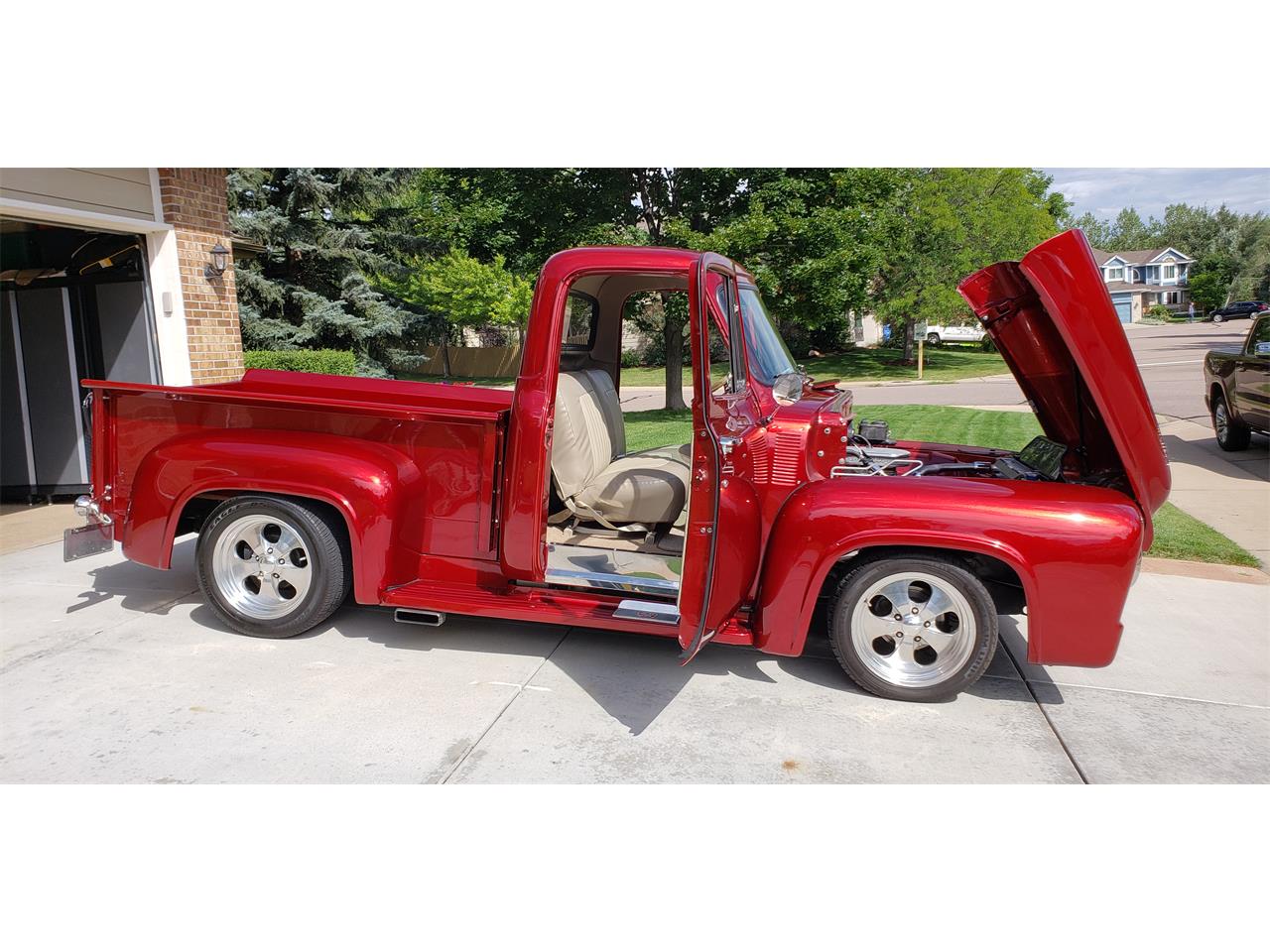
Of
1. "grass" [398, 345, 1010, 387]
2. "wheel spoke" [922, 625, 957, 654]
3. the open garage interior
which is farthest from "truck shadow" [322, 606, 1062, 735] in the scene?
"grass" [398, 345, 1010, 387]

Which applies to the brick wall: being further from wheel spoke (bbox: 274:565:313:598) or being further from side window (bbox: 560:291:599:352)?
side window (bbox: 560:291:599:352)

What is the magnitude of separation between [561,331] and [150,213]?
580cm

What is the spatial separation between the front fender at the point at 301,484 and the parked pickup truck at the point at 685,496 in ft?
0.04

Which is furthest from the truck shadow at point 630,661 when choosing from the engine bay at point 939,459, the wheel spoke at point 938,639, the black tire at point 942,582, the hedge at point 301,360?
the hedge at point 301,360

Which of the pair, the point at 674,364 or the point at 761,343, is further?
the point at 674,364

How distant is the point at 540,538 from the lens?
15.2 ft

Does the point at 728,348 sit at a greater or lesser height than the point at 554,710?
greater

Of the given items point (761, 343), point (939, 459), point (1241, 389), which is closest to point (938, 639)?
point (939, 459)

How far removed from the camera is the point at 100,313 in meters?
8.80

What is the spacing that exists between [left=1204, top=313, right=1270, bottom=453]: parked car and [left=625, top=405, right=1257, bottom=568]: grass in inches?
90.3

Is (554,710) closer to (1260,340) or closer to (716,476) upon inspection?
(716,476)

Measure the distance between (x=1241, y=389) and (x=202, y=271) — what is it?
1238cm

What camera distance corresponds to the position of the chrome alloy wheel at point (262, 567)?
16.1ft

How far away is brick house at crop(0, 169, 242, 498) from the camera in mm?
8539
